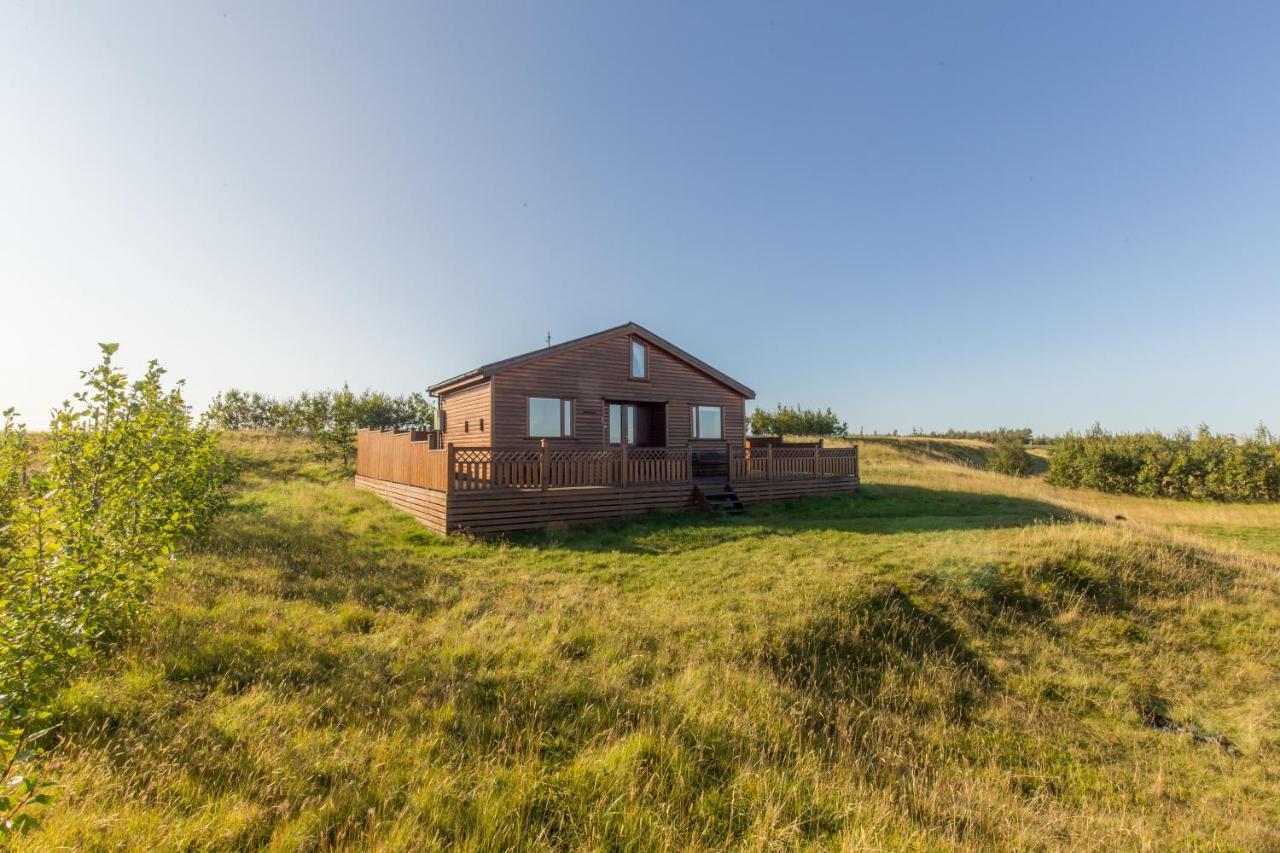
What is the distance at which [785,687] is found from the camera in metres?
5.85

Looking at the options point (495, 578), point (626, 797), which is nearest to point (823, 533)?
point (495, 578)

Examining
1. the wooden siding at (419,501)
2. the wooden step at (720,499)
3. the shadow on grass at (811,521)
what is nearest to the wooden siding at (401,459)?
the wooden siding at (419,501)

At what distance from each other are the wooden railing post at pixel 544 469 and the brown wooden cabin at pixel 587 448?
4 centimetres

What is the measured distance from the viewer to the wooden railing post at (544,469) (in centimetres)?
1305

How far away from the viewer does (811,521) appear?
14422mm

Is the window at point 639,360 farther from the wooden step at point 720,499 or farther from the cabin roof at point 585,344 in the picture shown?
the wooden step at point 720,499

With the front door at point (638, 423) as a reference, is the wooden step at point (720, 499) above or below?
below

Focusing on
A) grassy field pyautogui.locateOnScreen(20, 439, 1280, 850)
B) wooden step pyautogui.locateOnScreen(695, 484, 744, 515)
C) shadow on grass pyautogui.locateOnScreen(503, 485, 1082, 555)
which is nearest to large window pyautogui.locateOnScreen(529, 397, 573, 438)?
shadow on grass pyautogui.locateOnScreen(503, 485, 1082, 555)

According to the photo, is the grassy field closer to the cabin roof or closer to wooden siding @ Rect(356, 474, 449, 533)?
wooden siding @ Rect(356, 474, 449, 533)

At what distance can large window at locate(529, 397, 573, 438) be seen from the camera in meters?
16.7

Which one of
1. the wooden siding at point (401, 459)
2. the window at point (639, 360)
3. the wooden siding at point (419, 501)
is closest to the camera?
the wooden siding at point (419, 501)

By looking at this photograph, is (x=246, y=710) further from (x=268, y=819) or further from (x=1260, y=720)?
(x=1260, y=720)

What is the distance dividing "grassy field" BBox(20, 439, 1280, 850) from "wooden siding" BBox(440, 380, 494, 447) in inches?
221

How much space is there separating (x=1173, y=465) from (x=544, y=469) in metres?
30.4
